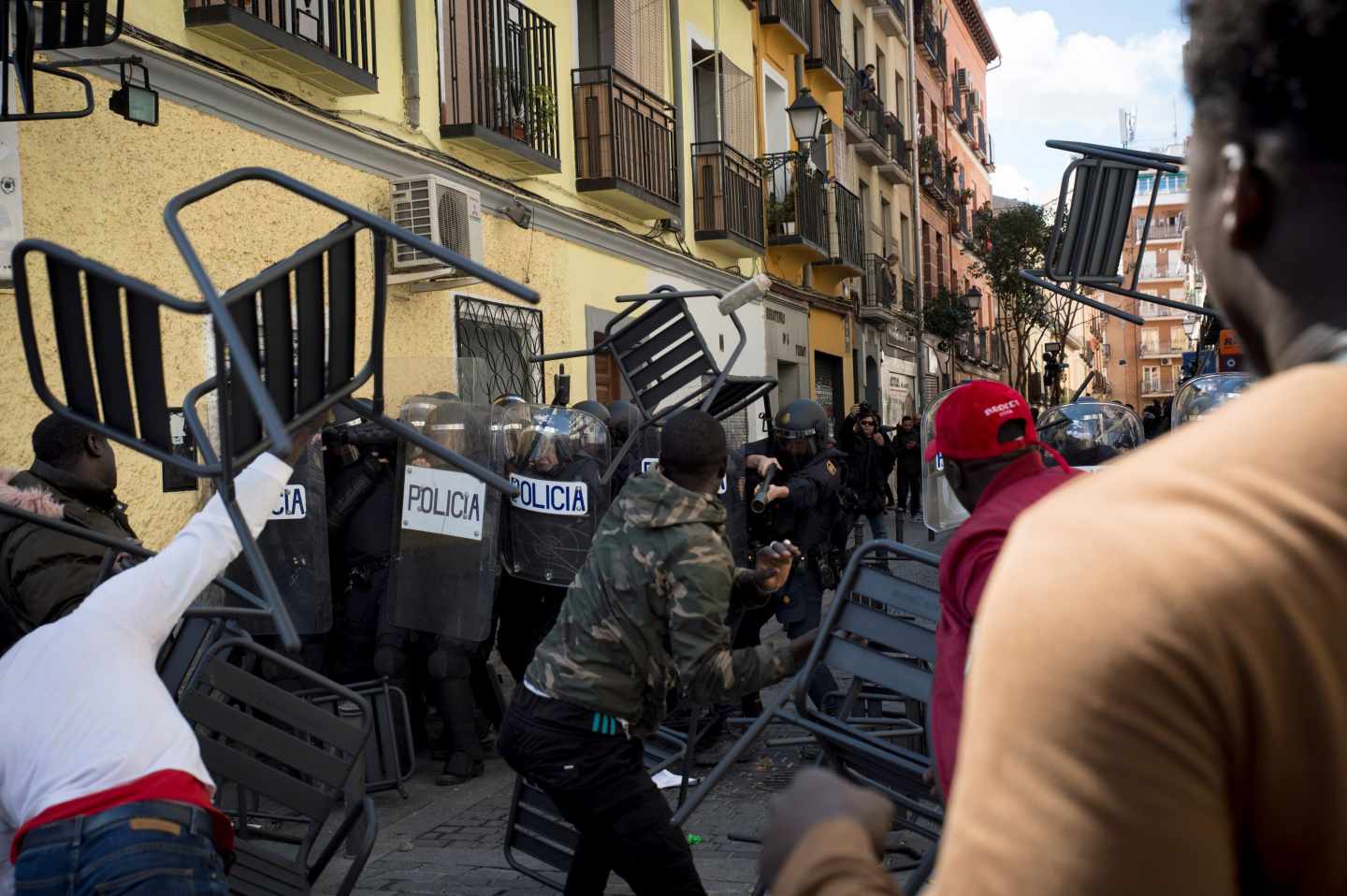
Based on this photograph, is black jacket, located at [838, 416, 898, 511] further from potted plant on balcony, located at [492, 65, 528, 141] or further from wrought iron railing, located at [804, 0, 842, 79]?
wrought iron railing, located at [804, 0, 842, 79]

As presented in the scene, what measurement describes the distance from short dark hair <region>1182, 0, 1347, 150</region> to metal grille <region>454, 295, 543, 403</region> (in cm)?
1044

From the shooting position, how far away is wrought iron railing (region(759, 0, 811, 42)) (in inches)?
787

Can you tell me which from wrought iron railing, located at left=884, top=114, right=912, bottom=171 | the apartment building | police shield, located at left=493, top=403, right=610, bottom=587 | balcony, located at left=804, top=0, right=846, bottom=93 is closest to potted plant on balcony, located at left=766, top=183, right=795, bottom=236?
balcony, located at left=804, top=0, right=846, bottom=93

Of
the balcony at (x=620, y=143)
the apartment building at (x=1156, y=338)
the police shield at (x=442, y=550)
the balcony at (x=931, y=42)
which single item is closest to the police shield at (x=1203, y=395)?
the police shield at (x=442, y=550)

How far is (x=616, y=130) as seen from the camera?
1389 cm

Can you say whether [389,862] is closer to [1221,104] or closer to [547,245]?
[1221,104]

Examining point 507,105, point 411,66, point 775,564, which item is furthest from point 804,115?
point 775,564

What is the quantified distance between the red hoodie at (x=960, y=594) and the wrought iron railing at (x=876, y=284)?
23.2 meters

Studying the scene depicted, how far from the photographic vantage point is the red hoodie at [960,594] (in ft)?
9.33

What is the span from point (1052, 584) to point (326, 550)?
6.14 meters

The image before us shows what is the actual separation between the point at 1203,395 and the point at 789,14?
1539 cm

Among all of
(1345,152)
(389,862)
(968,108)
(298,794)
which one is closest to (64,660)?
(298,794)

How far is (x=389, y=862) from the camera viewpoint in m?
5.38

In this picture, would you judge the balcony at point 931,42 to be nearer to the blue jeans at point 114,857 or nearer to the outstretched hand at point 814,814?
the blue jeans at point 114,857
